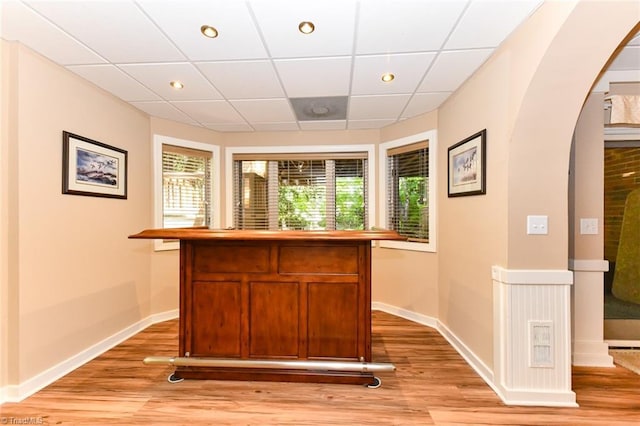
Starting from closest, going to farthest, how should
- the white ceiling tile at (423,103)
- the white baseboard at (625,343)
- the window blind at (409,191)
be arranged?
the white baseboard at (625,343)
the white ceiling tile at (423,103)
the window blind at (409,191)

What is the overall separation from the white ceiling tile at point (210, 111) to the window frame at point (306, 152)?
53cm

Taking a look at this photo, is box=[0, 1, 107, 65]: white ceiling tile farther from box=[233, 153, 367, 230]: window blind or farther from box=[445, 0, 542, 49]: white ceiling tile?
box=[445, 0, 542, 49]: white ceiling tile

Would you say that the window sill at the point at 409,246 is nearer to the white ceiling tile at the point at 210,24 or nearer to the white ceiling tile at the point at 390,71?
the white ceiling tile at the point at 390,71

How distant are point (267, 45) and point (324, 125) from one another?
1.79 m

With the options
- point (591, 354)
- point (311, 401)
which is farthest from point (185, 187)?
point (591, 354)

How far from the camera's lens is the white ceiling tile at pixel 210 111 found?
3076 millimetres

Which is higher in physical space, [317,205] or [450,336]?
[317,205]

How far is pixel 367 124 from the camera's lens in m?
3.77

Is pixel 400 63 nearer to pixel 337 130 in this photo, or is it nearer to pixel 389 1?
pixel 389 1

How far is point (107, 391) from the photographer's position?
2.11m

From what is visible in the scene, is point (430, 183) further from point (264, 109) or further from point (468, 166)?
point (264, 109)

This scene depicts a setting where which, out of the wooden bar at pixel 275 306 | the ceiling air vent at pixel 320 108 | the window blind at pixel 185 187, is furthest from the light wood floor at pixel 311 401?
the ceiling air vent at pixel 320 108

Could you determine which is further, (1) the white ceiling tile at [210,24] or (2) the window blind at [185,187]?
(2) the window blind at [185,187]

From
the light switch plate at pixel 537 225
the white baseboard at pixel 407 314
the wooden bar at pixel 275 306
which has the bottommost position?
the white baseboard at pixel 407 314
